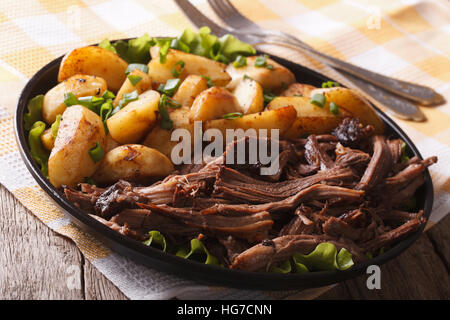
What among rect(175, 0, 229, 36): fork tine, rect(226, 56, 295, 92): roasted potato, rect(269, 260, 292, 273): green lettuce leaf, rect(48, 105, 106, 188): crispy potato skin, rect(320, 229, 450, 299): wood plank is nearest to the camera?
rect(269, 260, 292, 273): green lettuce leaf

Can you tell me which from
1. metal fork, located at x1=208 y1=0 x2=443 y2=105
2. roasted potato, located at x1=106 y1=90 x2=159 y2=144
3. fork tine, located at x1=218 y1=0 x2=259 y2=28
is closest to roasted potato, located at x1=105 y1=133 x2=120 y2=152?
roasted potato, located at x1=106 y1=90 x2=159 y2=144

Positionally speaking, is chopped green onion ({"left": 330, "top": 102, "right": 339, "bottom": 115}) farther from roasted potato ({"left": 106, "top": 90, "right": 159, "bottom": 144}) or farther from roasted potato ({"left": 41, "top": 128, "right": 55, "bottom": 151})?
roasted potato ({"left": 41, "top": 128, "right": 55, "bottom": 151})

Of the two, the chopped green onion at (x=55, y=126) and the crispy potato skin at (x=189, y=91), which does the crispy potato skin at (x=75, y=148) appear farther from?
the crispy potato skin at (x=189, y=91)

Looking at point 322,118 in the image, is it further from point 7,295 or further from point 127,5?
point 127,5

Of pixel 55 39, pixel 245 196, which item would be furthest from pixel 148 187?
pixel 55 39

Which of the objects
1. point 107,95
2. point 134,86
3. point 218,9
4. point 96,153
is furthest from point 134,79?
point 218,9
